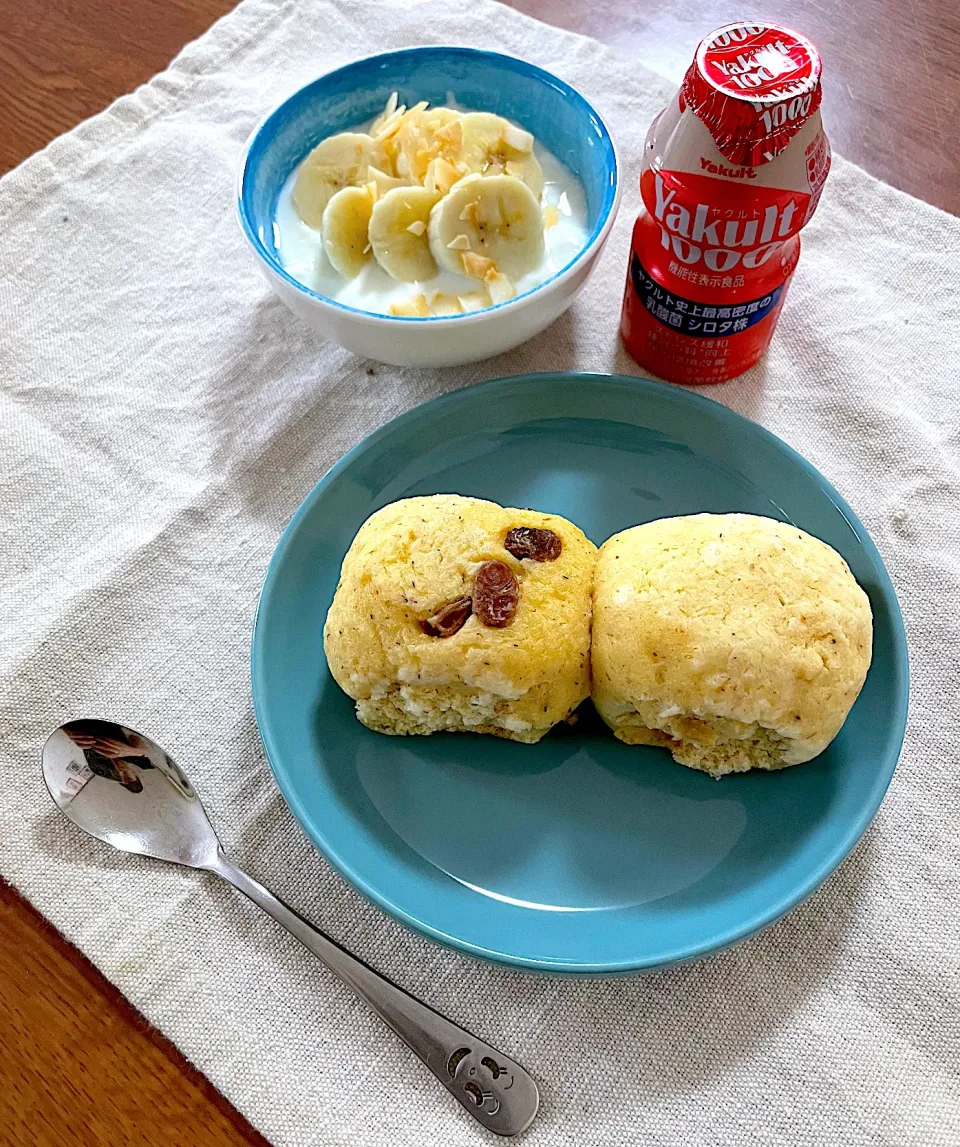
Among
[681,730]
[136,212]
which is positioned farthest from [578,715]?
[136,212]

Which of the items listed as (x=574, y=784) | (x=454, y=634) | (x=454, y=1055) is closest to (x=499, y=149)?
(x=454, y=634)

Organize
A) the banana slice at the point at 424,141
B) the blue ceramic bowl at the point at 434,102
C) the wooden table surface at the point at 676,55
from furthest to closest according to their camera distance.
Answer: the wooden table surface at the point at 676,55
the banana slice at the point at 424,141
the blue ceramic bowl at the point at 434,102

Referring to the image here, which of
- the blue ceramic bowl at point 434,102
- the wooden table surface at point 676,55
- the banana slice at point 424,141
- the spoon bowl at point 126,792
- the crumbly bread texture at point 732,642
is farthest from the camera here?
the wooden table surface at point 676,55

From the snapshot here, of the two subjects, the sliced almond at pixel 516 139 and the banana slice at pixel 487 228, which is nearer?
the banana slice at pixel 487 228

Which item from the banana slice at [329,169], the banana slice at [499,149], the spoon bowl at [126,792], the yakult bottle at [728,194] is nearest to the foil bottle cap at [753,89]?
the yakult bottle at [728,194]

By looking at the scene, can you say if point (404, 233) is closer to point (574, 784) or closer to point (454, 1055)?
point (574, 784)

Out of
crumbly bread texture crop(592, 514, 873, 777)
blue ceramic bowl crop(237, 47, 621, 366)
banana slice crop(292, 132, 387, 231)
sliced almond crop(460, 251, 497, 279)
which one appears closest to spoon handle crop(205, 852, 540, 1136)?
crumbly bread texture crop(592, 514, 873, 777)

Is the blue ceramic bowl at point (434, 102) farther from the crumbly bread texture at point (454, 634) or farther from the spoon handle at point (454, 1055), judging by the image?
the spoon handle at point (454, 1055)

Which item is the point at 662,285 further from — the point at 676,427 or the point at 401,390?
the point at 401,390
